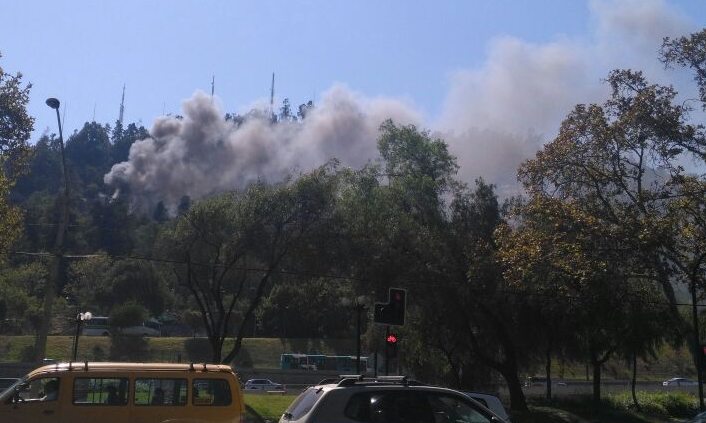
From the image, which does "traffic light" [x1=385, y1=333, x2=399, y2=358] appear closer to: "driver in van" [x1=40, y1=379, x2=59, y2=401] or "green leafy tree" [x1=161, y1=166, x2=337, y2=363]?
"driver in van" [x1=40, y1=379, x2=59, y2=401]

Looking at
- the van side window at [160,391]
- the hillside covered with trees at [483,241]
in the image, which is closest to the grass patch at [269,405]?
the hillside covered with trees at [483,241]

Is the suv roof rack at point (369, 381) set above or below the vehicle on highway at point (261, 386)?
above

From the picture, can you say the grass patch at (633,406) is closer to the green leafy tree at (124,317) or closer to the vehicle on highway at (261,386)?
the vehicle on highway at (261,386)

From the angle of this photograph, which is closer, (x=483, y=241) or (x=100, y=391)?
(x=100, y=391)

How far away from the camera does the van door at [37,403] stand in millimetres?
13086

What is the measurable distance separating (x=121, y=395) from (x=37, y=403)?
1.41m

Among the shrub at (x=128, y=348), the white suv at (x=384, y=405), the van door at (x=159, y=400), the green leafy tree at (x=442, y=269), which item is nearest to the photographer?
the white suv at (x=384, y=405)

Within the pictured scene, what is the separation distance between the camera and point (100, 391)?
44.3 feet

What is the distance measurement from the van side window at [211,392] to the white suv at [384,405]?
11.9 ft

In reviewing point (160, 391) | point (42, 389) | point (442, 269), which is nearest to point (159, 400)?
point (160, 391)

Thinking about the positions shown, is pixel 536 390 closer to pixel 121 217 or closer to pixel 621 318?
pixel 621 318

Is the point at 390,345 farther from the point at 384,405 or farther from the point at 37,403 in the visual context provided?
the point at 384,405

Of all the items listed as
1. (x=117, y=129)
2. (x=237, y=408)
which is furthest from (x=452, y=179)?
(x=117, y=129)

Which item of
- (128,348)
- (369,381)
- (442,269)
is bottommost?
(128,348)
